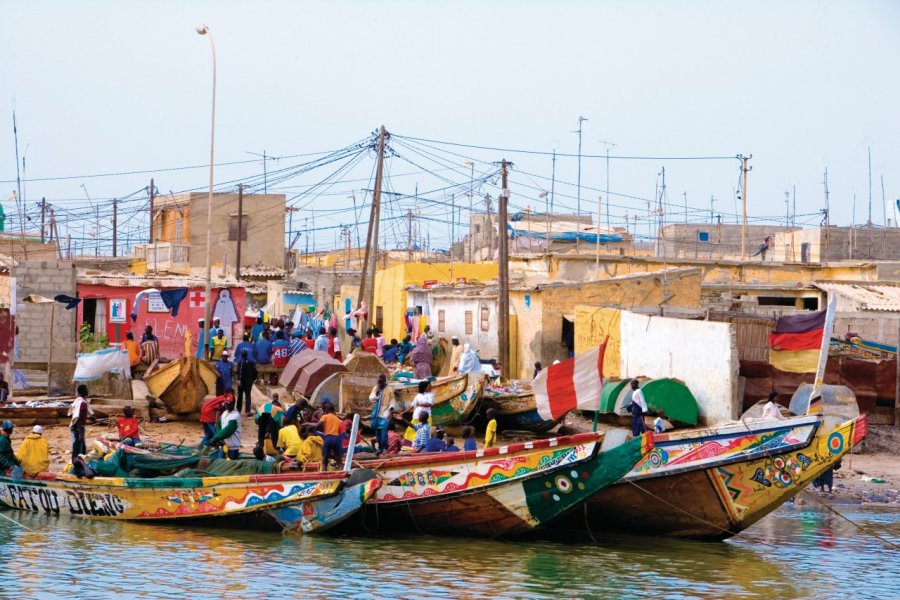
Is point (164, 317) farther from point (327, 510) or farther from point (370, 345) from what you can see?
point (327, 510)

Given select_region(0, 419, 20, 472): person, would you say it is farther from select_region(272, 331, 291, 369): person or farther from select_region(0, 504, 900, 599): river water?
select_region(272, 331, 291, 369): person

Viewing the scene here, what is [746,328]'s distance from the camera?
24328 millimetres

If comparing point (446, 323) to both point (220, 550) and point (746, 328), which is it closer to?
point (746, 328)

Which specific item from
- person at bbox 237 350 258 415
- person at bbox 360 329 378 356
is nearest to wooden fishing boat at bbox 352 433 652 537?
person at bbox 237 350 258 415

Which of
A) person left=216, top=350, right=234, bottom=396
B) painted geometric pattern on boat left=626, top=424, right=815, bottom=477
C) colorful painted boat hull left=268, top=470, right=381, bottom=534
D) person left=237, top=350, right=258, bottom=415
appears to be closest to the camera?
colorful painted boat hull left=268, top=470, right=381, bottom=534

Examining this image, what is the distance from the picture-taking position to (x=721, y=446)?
15047 mm

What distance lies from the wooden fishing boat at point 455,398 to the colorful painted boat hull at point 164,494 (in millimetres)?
7028

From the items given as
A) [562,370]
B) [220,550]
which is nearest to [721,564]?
[562,370]

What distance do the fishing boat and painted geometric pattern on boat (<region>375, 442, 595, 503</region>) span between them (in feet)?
1.47

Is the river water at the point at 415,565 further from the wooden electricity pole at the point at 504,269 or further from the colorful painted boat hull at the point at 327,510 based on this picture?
the wooden electricity pole at the point at 504,269

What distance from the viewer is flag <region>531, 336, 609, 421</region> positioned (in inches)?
624

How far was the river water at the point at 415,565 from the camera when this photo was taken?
42.0 feet

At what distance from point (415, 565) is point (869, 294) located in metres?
19.3

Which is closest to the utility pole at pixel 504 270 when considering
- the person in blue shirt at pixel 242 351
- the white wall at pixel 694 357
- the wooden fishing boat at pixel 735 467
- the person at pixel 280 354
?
the white wall at pixel 694 357
